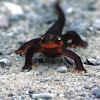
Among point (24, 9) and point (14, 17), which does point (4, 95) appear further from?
point (24, 9)

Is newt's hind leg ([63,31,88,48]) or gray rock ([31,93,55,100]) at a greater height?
newt's hind leg ([63,31,88,48])

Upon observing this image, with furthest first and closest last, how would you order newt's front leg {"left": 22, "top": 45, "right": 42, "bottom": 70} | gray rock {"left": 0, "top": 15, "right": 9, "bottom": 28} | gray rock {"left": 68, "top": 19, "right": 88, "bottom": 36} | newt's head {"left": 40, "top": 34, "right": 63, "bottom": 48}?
gray rock {"left": 0, "top": 15, "right": 9, "bottom": 28} < gray rock {"left": 68, "top": 19, "right": 88, "bottom": 36} < newt's front leg {"left": 22, "top": 45, "right": 42, "bottom": 70} < newt's head {"left": 40, "top": 34, "right": 63, "bottom": 48}

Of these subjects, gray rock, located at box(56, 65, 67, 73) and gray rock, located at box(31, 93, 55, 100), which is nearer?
gray rock, located at box(31, 93, 55, 100)

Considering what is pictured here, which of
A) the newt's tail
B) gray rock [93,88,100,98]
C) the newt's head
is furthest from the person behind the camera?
the newt's tail

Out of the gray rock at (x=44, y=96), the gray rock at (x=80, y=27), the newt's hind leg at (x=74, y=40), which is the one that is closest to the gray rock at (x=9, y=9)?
the gray rock at (x=80, y=27)

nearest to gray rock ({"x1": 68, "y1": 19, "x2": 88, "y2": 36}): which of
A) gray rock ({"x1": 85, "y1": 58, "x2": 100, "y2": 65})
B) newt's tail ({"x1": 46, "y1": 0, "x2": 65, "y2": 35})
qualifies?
newt's tail ({"x1": 46, "y1": 0, "x2": 65, "y2": 35})

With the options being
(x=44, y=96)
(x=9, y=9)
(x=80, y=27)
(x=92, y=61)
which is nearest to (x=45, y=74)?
(x=44, y=96)

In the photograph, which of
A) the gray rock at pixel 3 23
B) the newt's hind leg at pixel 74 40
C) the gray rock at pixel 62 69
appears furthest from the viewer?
the gray rock at pixel 3 23

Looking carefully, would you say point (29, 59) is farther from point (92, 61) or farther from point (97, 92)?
point (97, 92)

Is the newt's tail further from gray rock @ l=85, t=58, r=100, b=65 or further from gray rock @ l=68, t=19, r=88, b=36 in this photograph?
gray rock @ l=85, t=58, r=100, b=65

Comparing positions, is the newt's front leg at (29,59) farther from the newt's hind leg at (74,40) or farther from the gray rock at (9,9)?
the gray rock at (9,9)

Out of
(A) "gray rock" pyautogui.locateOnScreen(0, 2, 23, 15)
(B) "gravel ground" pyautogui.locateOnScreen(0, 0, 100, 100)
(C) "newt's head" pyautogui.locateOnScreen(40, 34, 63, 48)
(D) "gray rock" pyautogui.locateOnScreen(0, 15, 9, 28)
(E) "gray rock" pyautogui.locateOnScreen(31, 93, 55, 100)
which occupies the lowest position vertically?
(E) "gray rock" pyautogui.locateOnScreen(31, 93, 55, 100)
